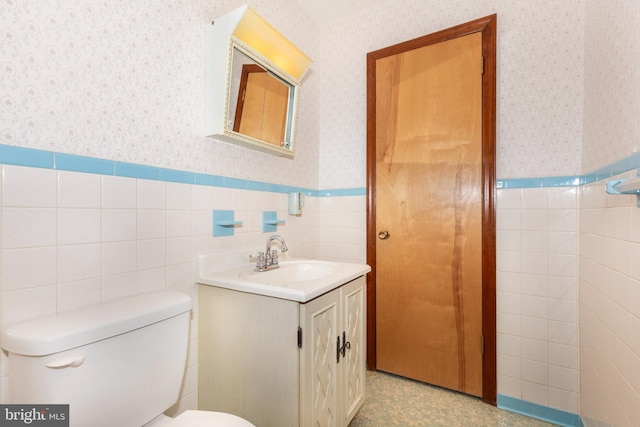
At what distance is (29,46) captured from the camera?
0.84 m

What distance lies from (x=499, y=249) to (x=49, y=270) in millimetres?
2024

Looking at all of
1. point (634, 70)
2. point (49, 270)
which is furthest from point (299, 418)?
point (634, 70)

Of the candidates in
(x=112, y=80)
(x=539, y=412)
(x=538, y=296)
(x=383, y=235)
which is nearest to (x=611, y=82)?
(x=538, y=296)

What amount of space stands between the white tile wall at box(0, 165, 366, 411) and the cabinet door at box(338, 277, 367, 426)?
61 centimetres

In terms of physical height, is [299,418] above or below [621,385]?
below

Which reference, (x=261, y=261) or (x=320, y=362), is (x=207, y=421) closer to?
(x=320, y=362)

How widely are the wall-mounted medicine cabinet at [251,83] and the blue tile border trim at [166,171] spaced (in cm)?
22

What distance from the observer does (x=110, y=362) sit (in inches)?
31.9

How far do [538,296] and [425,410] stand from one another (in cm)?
89

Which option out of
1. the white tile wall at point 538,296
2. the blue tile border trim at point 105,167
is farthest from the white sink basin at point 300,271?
the white tile wall at point 538,296

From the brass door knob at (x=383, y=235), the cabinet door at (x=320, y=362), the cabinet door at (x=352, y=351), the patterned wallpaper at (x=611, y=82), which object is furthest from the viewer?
the brass door knob at (x=383, y=235)

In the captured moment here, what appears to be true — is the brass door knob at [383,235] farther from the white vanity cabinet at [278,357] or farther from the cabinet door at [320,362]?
the cabinet door at [320,362]

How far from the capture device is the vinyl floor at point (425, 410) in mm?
1515

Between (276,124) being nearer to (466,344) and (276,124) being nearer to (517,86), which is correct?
(517,86)
